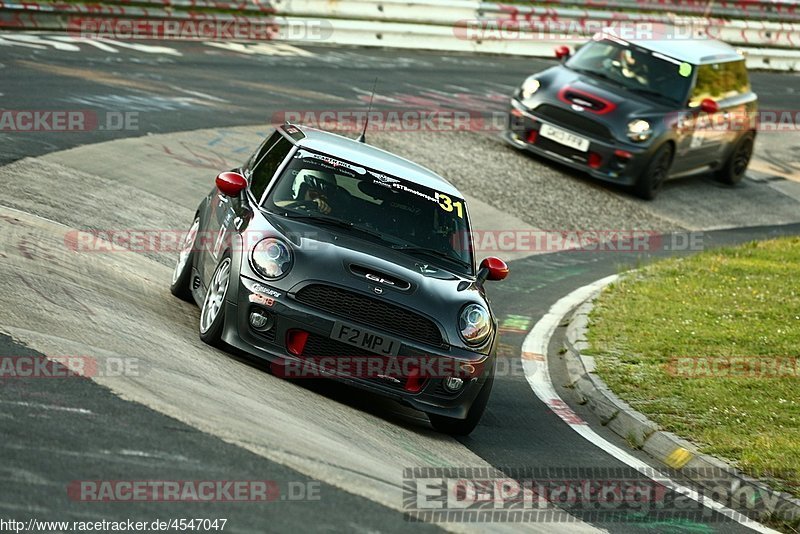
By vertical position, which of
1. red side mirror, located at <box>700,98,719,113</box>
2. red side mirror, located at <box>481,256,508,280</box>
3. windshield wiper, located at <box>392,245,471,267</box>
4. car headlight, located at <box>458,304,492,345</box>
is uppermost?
windshield wiper, located at <box>392,245,471,267</box>

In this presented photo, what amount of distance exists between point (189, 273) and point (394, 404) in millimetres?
1902

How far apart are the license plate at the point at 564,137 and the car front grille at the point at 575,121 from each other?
0.09m

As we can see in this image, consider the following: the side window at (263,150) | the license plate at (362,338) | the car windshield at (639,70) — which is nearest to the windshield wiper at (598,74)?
the car windshield at (639,70)

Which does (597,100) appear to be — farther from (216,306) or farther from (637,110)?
(216,306)

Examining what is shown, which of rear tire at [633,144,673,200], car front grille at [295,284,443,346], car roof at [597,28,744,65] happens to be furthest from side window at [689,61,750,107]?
car front grille at [295,284,443,346]

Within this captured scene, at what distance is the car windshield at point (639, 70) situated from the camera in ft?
59.7

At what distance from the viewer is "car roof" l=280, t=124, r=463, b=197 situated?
29.7ft

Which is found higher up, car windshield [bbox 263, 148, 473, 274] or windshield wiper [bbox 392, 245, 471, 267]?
car windshield [bbox 263, 148, 473, 274]

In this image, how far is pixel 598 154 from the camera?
56.9 feet

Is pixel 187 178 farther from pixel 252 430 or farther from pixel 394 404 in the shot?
pixel 252 430

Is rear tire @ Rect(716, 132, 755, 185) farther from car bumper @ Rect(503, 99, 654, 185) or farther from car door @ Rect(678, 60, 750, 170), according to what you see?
car bumper @ Rect(503, 99, 654, 185)

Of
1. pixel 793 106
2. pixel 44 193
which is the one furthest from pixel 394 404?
pixel 793 106

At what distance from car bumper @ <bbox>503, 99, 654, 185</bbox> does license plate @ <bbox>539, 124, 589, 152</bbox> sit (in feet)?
0.13

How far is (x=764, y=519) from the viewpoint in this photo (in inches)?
300
